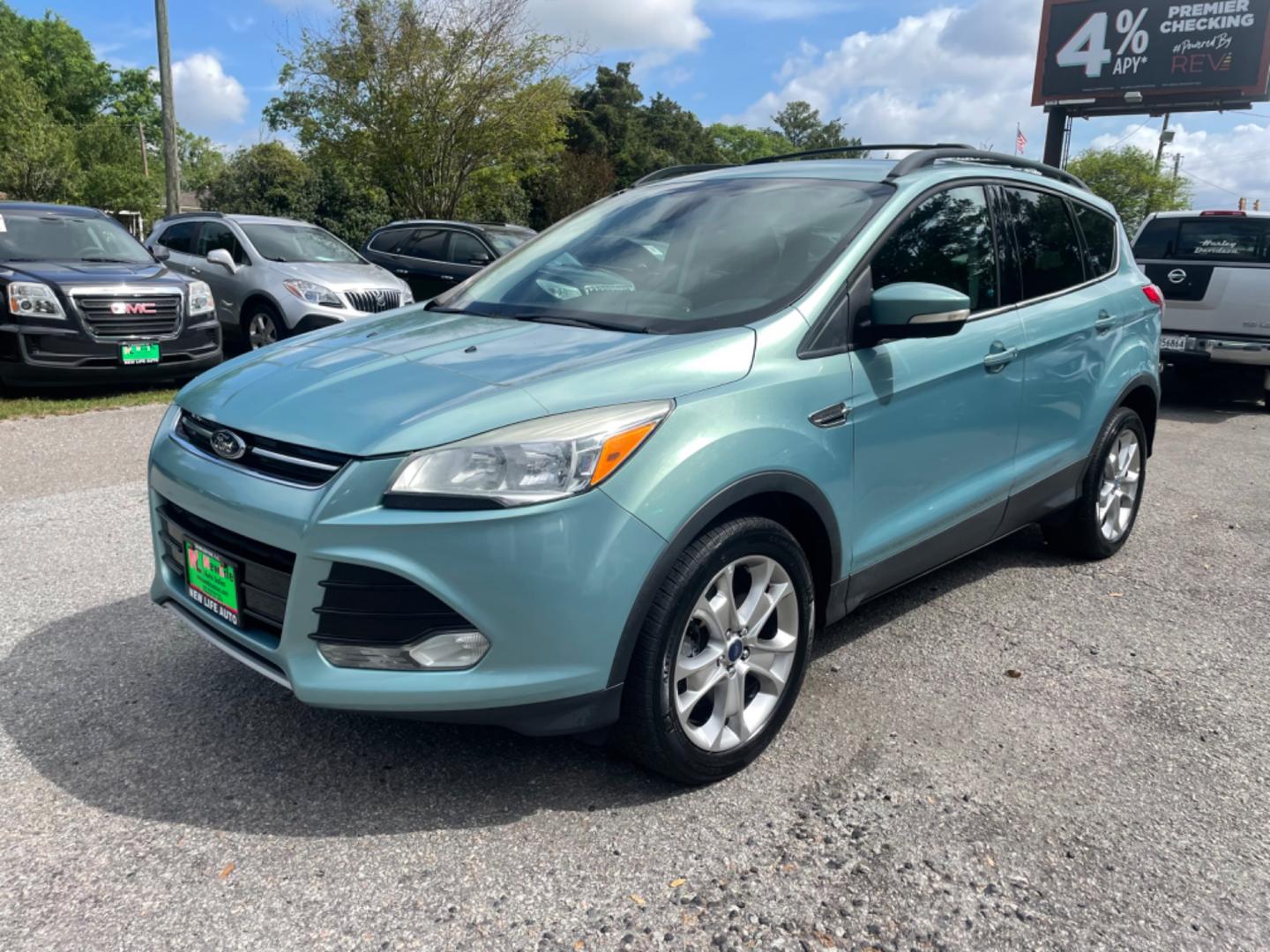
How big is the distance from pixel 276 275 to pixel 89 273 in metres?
2.11

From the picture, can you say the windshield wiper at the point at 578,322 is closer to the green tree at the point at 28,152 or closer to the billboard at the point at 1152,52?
the billboard at the point at 1152,52

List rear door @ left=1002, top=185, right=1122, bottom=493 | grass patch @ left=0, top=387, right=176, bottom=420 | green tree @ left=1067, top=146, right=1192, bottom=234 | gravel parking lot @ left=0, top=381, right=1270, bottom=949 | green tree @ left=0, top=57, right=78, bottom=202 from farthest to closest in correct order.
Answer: green tree @ left=1067, top=146, right=1192, bottom=234 → green tree @ left=0, top=57, right=78, bottom=202 → grass patch @ left=0, top=387, right=176, bottom=420 → rear door @ left=1002, top=185, right=1122, bottom=493 → gravel parking lot @ left=0, top=381, right=1270, bottom=949

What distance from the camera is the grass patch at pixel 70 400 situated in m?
7.84

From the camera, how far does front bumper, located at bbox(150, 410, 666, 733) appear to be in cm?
231

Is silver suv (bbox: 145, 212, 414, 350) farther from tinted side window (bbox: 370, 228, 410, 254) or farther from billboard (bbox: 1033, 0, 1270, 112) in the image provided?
billboard (bbox: 1033, 0, 1270, 112)

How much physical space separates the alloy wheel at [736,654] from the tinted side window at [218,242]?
9.28 meters

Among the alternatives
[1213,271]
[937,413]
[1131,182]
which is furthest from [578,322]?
[1131,182]

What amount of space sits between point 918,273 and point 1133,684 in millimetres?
1661

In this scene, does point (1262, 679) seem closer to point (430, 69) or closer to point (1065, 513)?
point (1065, 513)

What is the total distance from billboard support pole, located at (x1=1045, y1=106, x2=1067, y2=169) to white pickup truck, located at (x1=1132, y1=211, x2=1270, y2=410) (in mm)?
13021

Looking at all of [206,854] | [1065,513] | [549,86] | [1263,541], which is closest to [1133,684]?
[1065,513]

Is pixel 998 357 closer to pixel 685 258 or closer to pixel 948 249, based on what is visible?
pixel 948 249

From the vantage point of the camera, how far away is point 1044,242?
13.9 feet

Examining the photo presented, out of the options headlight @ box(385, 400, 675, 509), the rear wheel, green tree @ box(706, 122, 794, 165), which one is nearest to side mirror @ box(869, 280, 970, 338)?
headlight @ box(385, 400, 675, 509)
